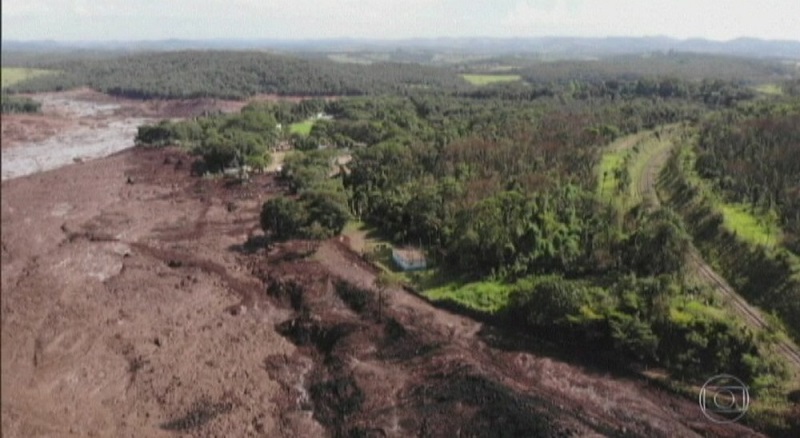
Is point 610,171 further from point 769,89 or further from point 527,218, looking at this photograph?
point 769,89

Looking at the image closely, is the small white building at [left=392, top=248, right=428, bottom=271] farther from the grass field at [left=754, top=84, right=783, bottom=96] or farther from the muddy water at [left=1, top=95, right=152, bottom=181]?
the grass field at [left=754, top=84, right=783, bottom=96]

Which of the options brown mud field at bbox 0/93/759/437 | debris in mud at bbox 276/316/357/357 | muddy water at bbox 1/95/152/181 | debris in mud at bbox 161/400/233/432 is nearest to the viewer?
brown mud field at bbox 0/93/759/437

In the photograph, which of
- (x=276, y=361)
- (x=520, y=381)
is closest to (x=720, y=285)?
(x=520, y=381)

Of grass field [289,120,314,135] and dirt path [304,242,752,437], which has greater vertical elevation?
grass field [289,120,314,135]

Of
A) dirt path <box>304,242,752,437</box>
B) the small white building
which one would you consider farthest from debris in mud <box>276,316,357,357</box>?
the small white building

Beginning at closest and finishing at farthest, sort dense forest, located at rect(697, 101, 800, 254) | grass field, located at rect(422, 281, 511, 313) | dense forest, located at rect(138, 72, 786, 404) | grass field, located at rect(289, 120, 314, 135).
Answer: dense forest, located at rect(138, 72, 786, 404)
grass field, located at rect(422, 281, 511, 313)
dense forest, located at rect(697, 101, 800, 254)
grass field, located at rect(289, 120, 314, 135)

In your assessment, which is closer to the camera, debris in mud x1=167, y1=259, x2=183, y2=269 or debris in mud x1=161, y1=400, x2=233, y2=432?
debris in mud x1=161, y1=400, x2=233, y2=432

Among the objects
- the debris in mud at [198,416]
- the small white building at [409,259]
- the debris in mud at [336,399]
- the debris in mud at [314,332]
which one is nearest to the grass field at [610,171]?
the small white building at [409,259]

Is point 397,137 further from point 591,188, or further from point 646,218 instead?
point 646,218
